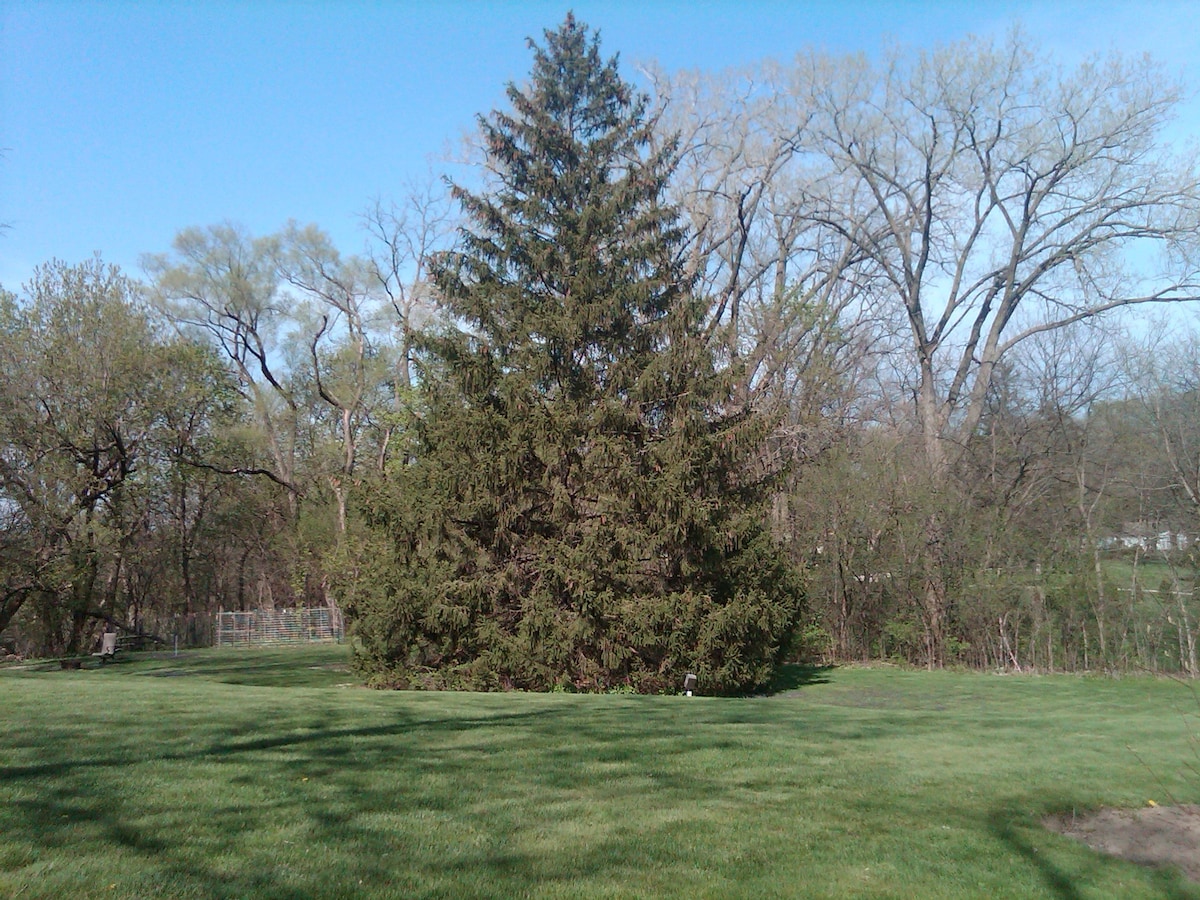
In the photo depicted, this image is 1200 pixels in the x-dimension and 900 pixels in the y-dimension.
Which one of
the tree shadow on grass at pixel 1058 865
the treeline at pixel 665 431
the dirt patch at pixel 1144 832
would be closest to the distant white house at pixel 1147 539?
the treeline at pixel 665 431

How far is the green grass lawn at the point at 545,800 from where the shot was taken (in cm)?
455

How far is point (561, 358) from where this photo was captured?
17406 mm

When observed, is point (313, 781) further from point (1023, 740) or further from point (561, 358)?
point (561, 358)

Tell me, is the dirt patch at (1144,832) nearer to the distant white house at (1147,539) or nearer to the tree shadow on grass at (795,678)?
the tree shadow on grass at (795,678)

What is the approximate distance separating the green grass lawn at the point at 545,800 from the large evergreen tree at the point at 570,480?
5134 millimetres

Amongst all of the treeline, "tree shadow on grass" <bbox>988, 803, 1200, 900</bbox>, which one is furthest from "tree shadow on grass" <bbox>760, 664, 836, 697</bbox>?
"tree shadow on grass" <bbox>988, 803, 1200, 900</bbox>

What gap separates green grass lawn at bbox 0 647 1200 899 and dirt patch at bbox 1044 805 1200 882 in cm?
19

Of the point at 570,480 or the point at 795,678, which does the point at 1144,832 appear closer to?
the point at 570,480

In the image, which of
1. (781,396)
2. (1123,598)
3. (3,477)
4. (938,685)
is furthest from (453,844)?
(3,477)

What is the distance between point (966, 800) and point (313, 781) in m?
4.44

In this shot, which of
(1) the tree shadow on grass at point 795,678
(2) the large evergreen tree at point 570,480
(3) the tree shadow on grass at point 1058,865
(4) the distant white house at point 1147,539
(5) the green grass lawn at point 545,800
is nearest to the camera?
(5) the green grass lawn at point 545,800

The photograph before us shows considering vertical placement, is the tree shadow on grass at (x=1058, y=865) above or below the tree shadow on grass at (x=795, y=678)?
above

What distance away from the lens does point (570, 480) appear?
16641 millimetres

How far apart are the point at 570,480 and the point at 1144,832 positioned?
11561 mm
